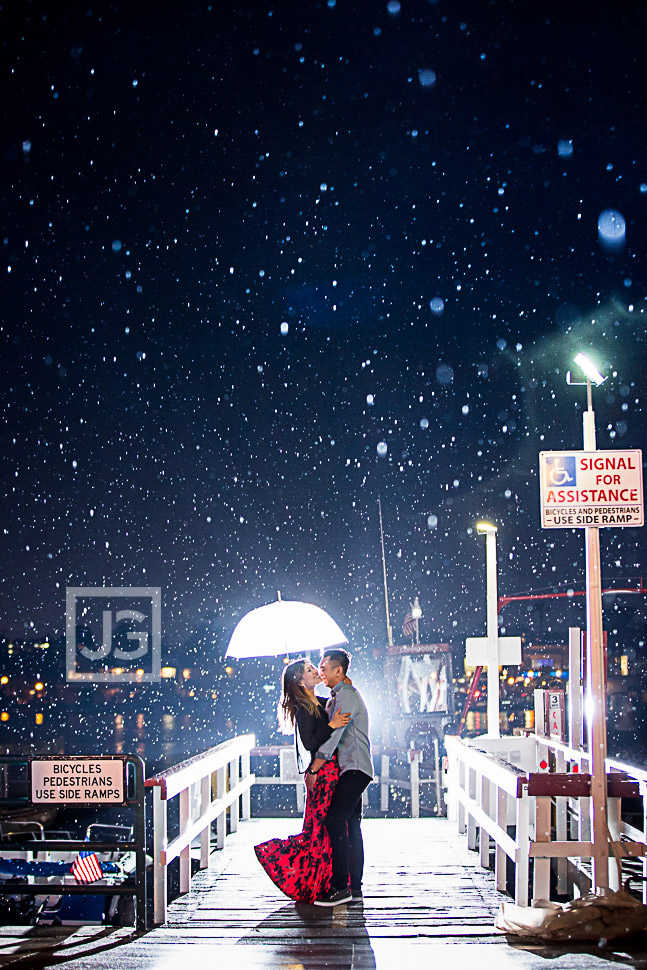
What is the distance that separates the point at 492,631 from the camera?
476 inches

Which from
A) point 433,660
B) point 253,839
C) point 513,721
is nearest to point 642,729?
point 513,721

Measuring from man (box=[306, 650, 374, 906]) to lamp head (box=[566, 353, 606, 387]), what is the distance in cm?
282

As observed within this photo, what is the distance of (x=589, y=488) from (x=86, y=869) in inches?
225

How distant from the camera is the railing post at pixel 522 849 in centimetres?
580

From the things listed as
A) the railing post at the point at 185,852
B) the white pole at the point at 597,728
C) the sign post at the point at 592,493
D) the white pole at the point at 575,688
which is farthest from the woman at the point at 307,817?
the white pole at the point at 575,688

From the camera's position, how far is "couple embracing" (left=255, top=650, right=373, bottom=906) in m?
6.23

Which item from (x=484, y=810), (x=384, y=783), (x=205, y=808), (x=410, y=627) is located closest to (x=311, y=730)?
(x=205, y=808)

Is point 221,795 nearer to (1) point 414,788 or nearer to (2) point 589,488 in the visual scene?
(2) point 589,488

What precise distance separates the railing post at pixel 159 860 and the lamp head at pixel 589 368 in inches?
172

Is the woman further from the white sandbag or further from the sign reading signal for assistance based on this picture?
the white sandbag

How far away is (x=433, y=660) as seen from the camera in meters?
25.2

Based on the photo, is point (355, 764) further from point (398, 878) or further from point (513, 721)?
point (513, 721)

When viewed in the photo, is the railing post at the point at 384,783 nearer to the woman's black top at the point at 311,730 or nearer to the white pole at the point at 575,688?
the white pole at the point at 575,688

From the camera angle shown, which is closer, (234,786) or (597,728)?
(597,728)
